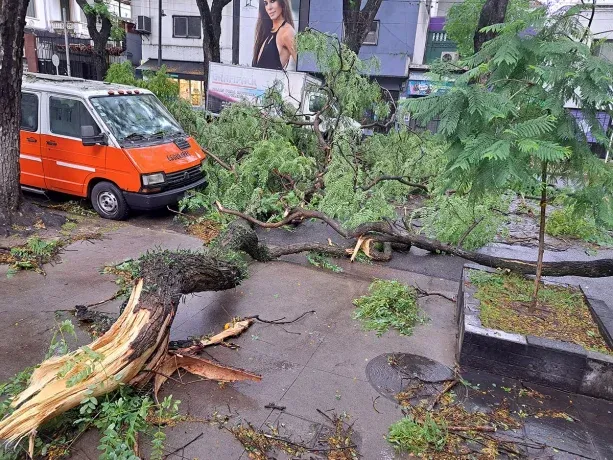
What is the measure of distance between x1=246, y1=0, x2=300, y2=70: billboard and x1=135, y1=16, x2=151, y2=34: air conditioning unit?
19.7ft

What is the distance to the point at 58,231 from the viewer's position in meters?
6.87

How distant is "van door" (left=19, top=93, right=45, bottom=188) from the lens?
779 cm

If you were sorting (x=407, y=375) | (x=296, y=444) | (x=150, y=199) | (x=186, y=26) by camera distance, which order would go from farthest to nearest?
1. (x=186, y=26)
2. (x=150, y=199)
3. (x=407, y=375)
4. (x=296, y=444)

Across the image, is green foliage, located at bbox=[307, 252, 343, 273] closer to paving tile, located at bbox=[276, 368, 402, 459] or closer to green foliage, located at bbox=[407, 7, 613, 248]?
paving tile, located at bbox=[276, 368, 402, 459]

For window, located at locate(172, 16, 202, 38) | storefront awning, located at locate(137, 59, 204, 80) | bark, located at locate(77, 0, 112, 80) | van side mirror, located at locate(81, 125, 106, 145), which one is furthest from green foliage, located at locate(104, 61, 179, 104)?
window, located at locate(172, 16, 202, 38)

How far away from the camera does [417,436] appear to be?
298 centimetres

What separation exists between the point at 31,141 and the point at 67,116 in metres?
0.89

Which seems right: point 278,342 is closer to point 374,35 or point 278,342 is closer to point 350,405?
point 350,405

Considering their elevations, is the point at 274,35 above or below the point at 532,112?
above

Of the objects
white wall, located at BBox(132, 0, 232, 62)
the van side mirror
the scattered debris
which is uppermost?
white wall, located at BBox(132, 0, 232, 62)

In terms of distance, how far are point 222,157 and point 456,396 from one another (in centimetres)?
742

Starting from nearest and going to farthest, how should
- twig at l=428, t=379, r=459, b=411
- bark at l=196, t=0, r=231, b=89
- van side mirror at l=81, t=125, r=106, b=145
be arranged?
twig at l=428, t=379, r=459, b=411
van side mirror at l=81, t=125, r=106, b=145
bark at l=196, t=0, r=231, b=89

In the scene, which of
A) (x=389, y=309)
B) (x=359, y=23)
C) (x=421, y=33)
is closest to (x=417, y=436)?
(x=389, y=309)

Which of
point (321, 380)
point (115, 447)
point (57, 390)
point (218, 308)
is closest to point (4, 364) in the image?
point (57, 390)
